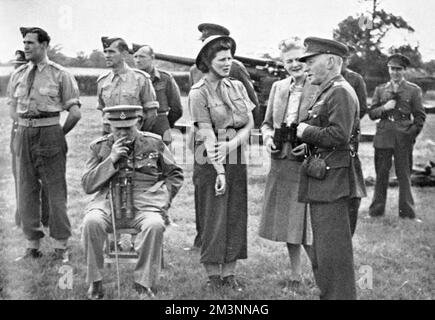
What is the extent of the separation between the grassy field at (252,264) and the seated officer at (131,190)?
30 cm

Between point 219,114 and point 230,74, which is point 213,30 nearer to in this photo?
point 230,74

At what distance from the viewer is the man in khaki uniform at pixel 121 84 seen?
593 centimetres

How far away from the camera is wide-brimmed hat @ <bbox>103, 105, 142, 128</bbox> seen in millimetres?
4676

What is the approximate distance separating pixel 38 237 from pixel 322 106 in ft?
10.5

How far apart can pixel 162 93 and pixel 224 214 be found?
8.46 ft

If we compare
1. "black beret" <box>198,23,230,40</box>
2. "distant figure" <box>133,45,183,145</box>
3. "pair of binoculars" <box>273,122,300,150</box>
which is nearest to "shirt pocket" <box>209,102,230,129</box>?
"pair of binoculars" <box>273,122,300,150</box>

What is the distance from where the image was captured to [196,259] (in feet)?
18.5

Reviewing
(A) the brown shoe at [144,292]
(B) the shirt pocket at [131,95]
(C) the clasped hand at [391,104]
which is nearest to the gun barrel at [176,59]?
(C) the clasped hand at [391,104]

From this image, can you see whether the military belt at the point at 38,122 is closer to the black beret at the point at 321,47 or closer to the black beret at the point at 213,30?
the black beret at the point at 213,30

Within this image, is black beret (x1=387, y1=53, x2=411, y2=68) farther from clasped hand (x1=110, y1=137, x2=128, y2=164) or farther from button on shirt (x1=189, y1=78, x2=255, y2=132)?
clasped hand (x1=110, y1=137, x2=128, y2=164)

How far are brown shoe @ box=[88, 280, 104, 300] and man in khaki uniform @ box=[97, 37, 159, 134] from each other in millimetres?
1822

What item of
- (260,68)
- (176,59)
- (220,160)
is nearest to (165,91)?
(220,160)
